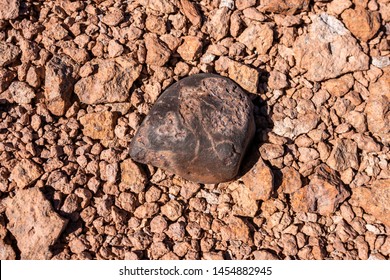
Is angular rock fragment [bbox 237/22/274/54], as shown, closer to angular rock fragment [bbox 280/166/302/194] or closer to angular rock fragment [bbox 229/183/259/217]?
angular rock fragment [bbox 280/166/302/194]

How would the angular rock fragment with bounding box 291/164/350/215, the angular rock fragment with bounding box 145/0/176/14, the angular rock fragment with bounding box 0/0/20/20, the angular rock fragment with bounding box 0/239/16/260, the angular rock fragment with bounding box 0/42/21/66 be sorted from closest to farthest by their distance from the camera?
the angular rock fragment with bounding box 0/239/16/260, the angular rock fragment with bounding box 291/164/350/215, the angular rock fragment with bounding box 0/42/21/66, the angular rock fragment with bounding box 0/0/20/20, the angular rock fragment with bounding box 145/0/176/14

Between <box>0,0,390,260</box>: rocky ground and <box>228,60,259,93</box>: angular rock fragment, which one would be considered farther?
<box>228,60,259,93</box>: angular rock fragment

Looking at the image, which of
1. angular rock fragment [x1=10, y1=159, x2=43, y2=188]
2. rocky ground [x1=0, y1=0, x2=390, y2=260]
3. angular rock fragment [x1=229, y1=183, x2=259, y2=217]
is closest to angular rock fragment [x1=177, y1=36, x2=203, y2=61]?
rocky ground [x1=0, y1=0, x2=390, y2=260]

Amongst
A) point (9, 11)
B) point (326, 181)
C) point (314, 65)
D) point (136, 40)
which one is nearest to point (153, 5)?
point (136, 40)

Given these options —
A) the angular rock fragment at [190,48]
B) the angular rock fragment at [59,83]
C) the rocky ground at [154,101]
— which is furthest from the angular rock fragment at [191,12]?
the angular rock fragment at [59,83]

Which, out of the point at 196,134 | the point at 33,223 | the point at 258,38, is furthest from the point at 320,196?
the point at 33,223

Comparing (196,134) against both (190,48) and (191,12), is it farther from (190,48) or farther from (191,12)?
(191,12)

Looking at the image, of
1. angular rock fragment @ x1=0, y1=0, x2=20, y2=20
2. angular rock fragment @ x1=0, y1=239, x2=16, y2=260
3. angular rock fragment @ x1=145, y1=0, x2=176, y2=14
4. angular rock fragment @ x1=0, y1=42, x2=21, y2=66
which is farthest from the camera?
angular rock fragment @ x1=145, y1=0, x2=176, y2=14

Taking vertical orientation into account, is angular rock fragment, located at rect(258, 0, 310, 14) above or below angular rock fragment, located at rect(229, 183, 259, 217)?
above
